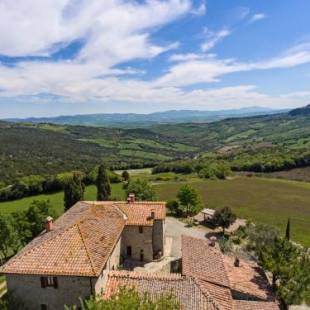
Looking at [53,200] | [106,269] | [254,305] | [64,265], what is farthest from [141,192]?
[64,265]

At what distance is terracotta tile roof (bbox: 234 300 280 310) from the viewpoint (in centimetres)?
2831

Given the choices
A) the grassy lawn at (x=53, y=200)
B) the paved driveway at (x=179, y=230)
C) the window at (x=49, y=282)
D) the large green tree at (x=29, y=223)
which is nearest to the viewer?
the window at (x=49, y=282)

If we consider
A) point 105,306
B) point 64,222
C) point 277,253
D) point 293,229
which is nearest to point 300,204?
point 293,229

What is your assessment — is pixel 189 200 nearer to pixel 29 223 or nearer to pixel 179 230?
pixel 179 230

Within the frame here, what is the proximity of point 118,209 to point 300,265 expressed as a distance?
20.7 m

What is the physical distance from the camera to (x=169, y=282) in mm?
28312

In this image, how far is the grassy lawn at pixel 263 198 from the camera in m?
74.2

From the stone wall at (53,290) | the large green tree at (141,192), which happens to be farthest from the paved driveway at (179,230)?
the stone wall at (53,290)

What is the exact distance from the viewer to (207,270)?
105 ft

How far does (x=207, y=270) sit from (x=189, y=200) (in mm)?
42757

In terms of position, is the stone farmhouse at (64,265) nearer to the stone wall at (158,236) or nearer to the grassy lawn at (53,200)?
the stone wall at (158,236)

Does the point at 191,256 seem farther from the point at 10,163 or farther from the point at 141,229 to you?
the point at 10,163

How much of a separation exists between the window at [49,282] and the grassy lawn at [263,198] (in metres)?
45.5

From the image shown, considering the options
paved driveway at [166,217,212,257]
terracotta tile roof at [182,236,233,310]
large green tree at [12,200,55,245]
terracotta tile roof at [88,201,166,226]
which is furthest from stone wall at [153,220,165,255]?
large green tree at [12,200,55,245]
